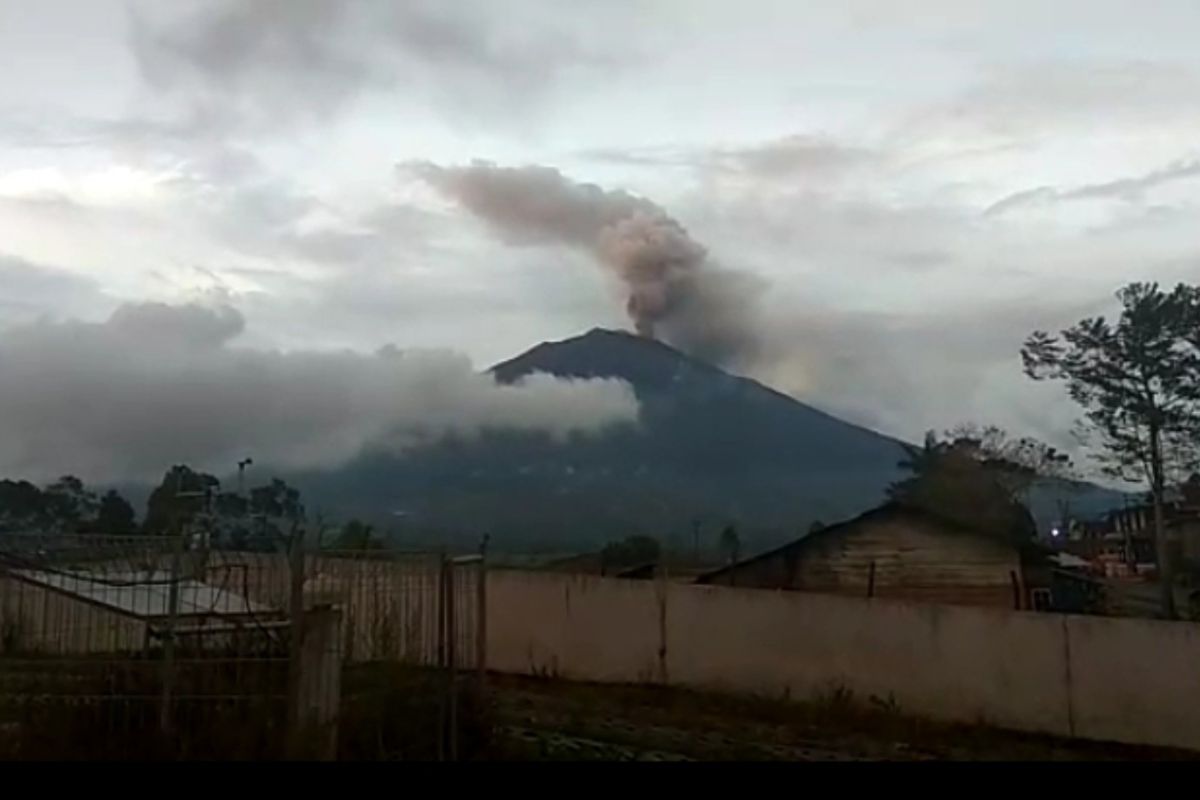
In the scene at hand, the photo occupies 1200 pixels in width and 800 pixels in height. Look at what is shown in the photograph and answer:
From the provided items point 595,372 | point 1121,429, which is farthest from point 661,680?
point 595,372

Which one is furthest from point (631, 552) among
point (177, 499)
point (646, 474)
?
point (646, 474)

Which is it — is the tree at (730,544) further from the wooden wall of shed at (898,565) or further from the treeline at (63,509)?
the treeline at (63,509)

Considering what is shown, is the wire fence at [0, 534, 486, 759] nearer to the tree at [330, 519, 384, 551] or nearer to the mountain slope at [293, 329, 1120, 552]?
the tree at [330, 519, 384, 551]

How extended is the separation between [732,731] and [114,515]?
4201 mm

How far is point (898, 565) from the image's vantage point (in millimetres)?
13781

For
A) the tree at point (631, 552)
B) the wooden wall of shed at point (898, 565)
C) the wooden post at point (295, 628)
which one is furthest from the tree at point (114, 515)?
the wooden wall of shed at point (898, 565)

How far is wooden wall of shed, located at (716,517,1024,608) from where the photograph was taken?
44.0 feet

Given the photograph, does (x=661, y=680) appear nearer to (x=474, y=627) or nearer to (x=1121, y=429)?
(x=474, y=627)

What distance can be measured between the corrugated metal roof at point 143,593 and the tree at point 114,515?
0.30m

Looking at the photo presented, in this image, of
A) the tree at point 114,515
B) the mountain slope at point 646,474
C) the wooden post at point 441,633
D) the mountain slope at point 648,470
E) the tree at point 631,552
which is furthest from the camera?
the mountain slope at point 648,470

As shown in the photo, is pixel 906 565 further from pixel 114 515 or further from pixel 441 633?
pixel 114 515

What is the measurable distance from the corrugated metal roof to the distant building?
26.4 ft

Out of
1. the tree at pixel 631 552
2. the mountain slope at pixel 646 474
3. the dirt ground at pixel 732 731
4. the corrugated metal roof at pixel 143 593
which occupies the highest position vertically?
the mountain slope at pixel 646 474

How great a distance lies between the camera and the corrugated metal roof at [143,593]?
5293 mm
